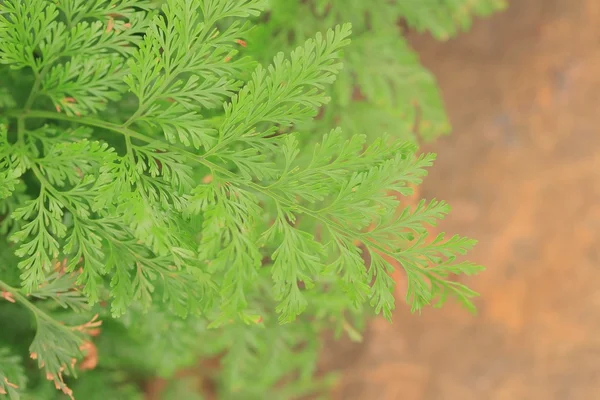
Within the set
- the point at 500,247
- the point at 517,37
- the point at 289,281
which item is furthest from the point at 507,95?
the point at 289,281

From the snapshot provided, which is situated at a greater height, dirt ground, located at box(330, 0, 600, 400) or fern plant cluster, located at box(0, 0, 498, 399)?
fern plant cluster, located at box(0, 0, 498, 399)

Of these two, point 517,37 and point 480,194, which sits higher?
point 517,37

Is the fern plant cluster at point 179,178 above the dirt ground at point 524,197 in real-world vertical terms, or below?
above

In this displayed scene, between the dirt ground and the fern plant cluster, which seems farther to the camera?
the dirt ground

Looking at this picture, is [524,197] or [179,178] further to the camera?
[524,197]

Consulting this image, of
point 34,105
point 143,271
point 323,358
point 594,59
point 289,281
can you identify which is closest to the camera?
point 289,281

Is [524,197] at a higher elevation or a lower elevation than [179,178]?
lower

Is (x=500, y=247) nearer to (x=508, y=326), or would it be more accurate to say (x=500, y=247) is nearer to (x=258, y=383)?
(x=508, y=326)

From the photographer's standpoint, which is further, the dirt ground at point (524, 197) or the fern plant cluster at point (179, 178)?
the dirt ground at point (524, 197)
